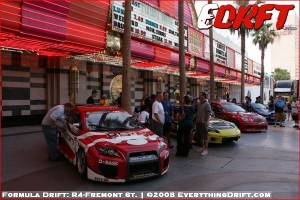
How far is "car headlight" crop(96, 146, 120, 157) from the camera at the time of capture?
18.8ft

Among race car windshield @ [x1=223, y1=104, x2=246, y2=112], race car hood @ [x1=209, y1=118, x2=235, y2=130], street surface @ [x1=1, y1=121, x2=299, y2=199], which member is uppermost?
race car windshield @ [x1=223, y1=104, x2=246, y2=112]

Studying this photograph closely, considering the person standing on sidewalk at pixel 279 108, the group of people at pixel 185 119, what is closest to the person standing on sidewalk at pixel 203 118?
the group of people at pixel 185 119

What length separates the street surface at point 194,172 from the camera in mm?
5590

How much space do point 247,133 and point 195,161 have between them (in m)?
6.11

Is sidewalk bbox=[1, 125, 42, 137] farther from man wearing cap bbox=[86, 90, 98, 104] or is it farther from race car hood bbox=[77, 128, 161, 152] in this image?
race car hood bbox=[77, 128, 161, 152]

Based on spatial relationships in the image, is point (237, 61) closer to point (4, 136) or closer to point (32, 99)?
point (32, 99)

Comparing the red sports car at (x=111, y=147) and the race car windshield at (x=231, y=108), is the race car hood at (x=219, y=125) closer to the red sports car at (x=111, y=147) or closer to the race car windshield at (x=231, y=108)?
the race car windshield at (x=231, y=108)

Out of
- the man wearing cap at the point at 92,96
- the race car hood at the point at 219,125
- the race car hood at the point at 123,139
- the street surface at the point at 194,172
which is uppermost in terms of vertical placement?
the man wearing cap at the point at 92,96

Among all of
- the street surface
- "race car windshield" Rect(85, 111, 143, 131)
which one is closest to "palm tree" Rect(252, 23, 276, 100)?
the street surface

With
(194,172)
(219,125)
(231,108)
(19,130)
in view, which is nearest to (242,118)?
(231,108)

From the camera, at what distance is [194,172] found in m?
6.65

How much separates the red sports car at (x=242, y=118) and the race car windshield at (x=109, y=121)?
7166 mm

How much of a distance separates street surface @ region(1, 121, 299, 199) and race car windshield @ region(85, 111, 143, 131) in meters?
1.08

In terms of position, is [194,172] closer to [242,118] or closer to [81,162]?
[81,162]
